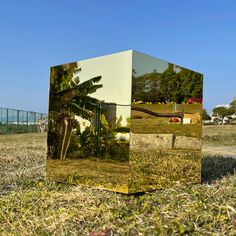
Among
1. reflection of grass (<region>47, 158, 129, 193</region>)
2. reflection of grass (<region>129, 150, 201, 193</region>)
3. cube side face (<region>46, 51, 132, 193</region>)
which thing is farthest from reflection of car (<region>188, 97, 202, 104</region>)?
reflection of grass (<region>47, 158, 129, 193</region>)

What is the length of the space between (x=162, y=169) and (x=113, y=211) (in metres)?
1.29

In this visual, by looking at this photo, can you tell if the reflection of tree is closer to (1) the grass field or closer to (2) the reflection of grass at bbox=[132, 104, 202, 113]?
(2) the reflection of grass at bbox=[132, 104, 202, 113]

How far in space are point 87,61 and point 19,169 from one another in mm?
2699

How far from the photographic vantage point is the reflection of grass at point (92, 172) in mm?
3973

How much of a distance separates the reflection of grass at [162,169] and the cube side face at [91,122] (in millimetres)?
168

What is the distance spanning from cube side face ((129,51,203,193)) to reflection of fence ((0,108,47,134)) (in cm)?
2168

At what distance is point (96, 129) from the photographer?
4359 millimetres

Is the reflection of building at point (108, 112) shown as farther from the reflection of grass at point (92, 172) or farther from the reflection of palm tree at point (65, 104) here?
the reflection of grass at point (92, 172)

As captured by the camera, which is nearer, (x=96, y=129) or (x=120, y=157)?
(x=120, y=157)

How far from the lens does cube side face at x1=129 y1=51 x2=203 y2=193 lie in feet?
13.1

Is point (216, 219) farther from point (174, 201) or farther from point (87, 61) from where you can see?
point (87, 61)

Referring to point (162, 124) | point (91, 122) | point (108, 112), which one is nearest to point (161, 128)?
point (162, 124)

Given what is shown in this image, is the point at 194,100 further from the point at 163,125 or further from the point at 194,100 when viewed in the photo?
the point at 163,125

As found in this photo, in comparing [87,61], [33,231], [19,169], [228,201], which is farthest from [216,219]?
[19,169]
